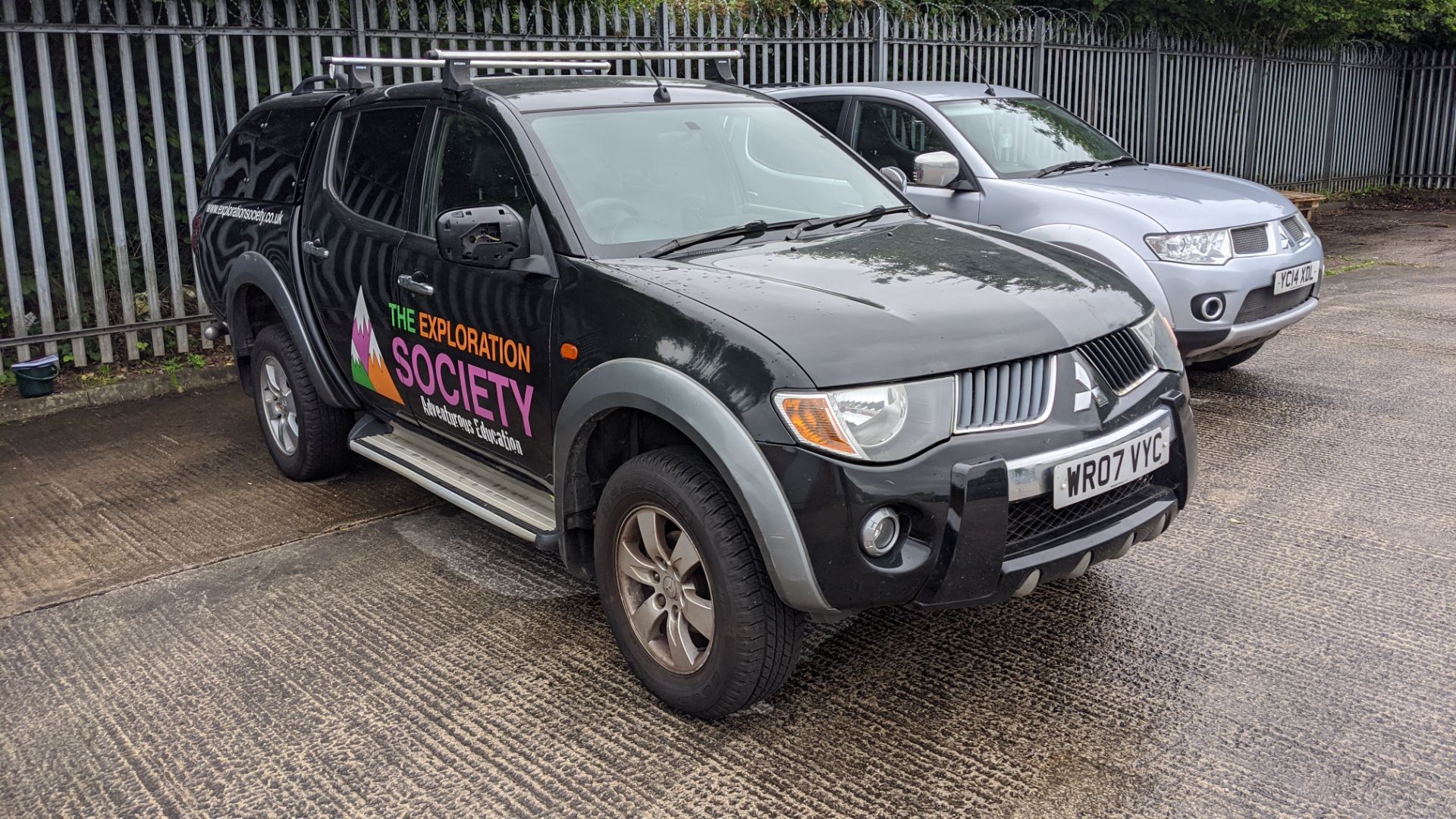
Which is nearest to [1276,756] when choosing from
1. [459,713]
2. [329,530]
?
[459,713]

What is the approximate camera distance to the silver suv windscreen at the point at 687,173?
382 cm

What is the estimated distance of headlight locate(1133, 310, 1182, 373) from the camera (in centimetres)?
355

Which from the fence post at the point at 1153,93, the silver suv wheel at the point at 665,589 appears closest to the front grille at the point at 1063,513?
the silver suv wheel at the point at 665,589

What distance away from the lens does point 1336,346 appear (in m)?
7.82

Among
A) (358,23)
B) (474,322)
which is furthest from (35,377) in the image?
(474,322)

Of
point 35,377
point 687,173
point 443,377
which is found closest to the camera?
point 687,173

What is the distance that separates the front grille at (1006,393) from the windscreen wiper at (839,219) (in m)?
1.06

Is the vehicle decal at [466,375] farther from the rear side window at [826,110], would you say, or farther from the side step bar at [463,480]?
the rear side window at [826,110]

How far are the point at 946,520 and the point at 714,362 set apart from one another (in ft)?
2.39

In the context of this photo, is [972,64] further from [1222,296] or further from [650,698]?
[650,698]

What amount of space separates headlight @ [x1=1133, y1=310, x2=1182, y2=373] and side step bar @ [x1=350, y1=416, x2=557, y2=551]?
190cm

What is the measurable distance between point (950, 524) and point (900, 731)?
0.71 meters

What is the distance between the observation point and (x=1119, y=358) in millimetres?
3404

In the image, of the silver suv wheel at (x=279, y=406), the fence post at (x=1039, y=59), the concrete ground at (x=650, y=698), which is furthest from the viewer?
the fence post at (x=1039, y=59)
